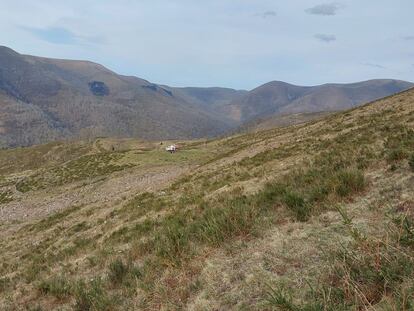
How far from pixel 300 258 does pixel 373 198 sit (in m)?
3.05

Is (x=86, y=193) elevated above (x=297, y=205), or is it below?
below

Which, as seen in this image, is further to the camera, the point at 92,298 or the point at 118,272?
the point at 118,272

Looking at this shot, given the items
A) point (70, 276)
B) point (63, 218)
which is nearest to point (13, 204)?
point (63, 218)

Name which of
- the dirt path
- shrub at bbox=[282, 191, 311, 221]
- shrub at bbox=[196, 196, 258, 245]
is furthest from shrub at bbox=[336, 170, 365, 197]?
the dirt path

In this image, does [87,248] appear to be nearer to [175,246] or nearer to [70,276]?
[70,276]

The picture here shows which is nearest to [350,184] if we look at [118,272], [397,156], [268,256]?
[397,156]

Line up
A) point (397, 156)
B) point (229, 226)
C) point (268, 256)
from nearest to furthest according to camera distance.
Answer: point (268, 256)
point (229, 226)
point (397, 156)

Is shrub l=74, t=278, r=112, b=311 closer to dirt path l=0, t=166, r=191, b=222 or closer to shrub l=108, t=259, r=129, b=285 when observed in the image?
shrub l=108, t=259, r=129, b=285

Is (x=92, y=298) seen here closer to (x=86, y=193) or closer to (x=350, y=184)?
(x=350, y=184)

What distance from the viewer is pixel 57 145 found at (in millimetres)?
147000

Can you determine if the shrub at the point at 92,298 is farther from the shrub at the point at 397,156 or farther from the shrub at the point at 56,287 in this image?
the shrub at the point at 397,156

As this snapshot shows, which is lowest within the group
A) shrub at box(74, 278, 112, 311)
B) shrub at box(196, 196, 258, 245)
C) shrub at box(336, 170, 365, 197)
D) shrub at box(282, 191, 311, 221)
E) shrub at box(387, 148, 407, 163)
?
shrub at box(74, 278, 112, 311)

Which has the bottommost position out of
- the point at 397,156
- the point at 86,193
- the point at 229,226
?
the point at 86,193

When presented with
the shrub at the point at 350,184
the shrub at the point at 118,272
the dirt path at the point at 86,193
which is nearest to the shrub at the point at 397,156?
the shrub at the point at 350,184
